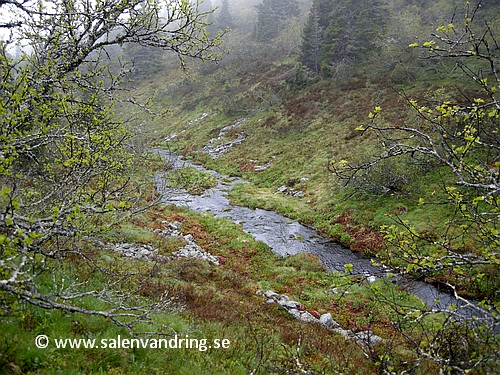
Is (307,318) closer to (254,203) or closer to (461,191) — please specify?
(461,191)

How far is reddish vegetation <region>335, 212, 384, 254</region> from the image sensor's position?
51.3 ft

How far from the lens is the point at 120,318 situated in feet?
18.7

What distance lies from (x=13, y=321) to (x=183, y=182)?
12.1 feet

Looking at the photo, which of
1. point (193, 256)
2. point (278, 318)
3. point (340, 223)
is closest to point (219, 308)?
point (278, 318)

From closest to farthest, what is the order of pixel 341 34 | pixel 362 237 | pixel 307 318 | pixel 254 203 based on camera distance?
pixel 307 318 < pixel 362 237 < pixel 254 203 < pixel 341 34

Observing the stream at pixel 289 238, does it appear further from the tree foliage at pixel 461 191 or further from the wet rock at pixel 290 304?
the tree foliage at pixel 461 191

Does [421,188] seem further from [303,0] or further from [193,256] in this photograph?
[303,0]

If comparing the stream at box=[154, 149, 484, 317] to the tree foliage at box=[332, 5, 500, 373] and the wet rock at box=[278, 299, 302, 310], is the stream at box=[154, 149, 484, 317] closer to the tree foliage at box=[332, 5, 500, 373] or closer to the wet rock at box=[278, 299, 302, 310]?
the wet rock at box=[278, 299, 302, 310]

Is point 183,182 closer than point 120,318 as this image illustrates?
No

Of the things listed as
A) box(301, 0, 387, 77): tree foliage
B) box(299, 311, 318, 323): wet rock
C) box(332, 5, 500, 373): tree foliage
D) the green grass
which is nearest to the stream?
the green grass

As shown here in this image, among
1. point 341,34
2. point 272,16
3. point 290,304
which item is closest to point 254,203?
point 290,304

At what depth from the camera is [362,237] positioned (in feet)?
54.6

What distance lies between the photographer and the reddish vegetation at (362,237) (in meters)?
15.6

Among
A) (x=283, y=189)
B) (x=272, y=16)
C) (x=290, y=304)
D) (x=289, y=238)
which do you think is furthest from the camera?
(x=272, y=16)
